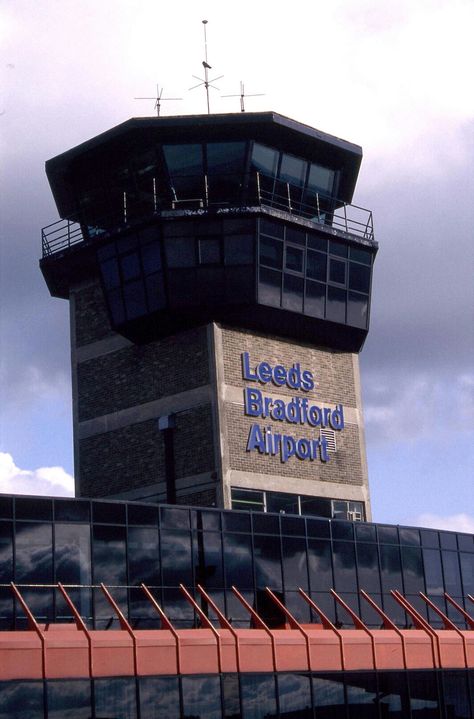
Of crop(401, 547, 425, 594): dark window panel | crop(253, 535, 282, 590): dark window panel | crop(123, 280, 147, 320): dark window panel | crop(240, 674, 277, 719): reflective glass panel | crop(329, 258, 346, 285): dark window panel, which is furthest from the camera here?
crop(329, 258, 346, 285): dark window panel

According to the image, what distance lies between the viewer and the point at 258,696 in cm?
3725

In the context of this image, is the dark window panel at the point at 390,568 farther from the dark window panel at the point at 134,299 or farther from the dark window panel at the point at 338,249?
the dark window panel at the point at 134,299

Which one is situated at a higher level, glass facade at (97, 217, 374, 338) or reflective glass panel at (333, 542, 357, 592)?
glass facade at (97, 217, 374, 338)

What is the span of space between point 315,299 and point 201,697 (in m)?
20.1

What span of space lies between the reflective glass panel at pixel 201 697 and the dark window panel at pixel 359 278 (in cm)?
2133

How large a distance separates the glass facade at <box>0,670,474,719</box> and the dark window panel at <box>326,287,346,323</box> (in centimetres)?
1558

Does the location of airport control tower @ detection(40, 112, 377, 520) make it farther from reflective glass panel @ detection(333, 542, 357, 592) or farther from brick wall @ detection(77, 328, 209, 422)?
reflective glass panel @ detection(333, 542, 357, 592)

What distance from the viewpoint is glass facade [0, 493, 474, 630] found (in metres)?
38.0

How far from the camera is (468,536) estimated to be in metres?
52.8

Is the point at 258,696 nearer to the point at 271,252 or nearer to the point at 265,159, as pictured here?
the point at 271,252

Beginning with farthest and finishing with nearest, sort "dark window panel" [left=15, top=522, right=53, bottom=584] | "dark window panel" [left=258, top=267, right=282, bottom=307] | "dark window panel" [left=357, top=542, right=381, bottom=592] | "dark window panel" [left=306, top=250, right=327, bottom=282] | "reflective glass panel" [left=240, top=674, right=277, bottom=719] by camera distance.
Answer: "dark window panel" [left=306, top=250, right=327, bottom=282], "dark window panel" [left=258, top=267, right=282, bottom=307], "dark window panel" [left=357, top=542, right=381, bottom=592], "dark window panel" [left=15, top=522, right=53, bottom=584], "reflective glass panel" [left=240, top=674, right=277, bottom=719]

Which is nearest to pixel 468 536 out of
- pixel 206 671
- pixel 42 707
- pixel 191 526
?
pixel 191 526

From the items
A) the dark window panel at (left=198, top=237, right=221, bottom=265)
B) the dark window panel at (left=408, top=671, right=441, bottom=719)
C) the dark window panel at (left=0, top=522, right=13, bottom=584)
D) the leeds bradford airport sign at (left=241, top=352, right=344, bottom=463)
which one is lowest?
the dark window panel at (left=408, top=671, right=441, bottom=719)

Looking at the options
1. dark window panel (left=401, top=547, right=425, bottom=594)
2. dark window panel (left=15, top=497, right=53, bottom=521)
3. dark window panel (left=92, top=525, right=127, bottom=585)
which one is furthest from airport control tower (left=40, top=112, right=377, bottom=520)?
dark window panel (left=15, top=497, right=53, bottom=521)
